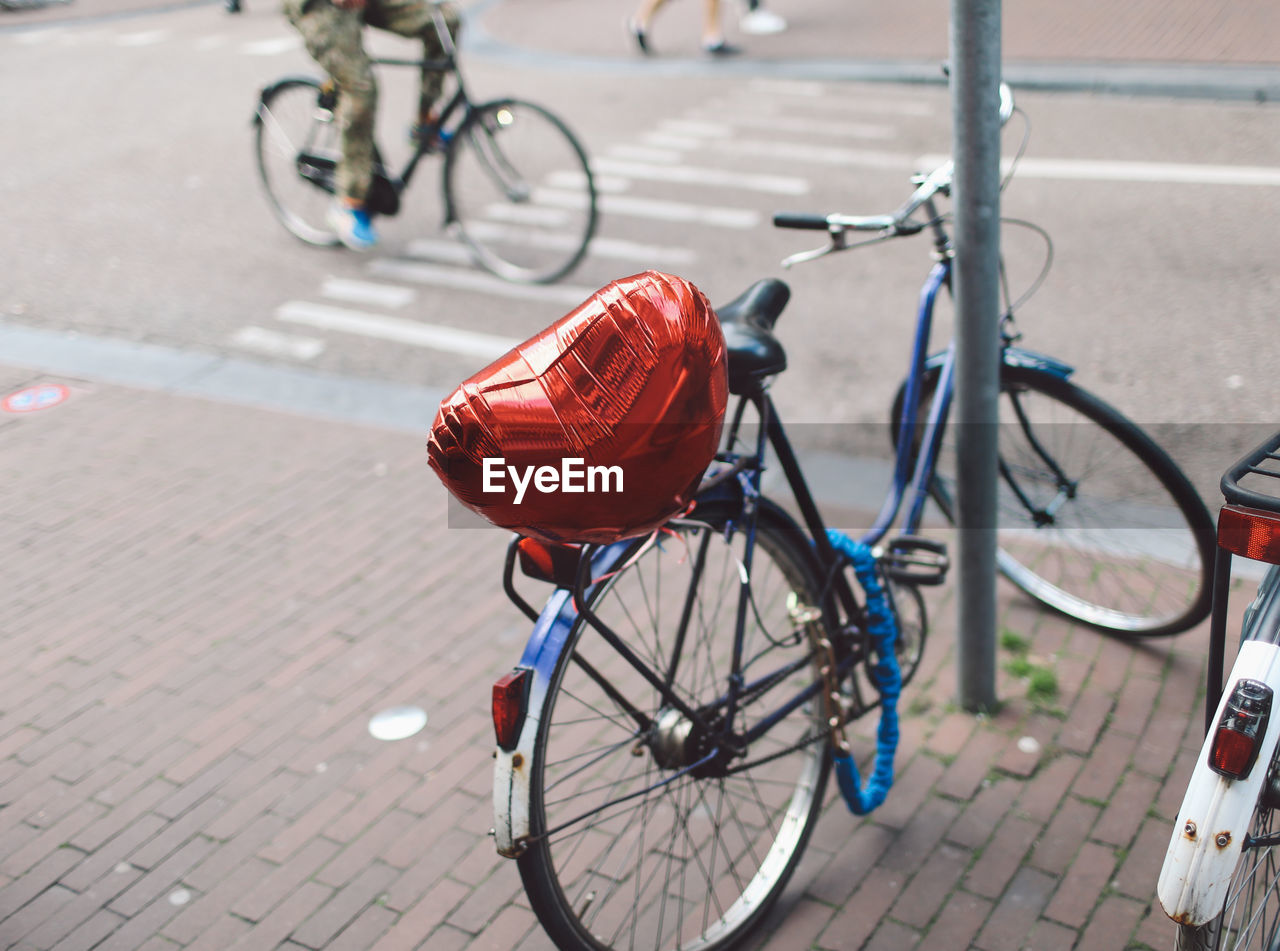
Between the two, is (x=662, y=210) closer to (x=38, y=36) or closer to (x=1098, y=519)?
(x=1098, y=519)

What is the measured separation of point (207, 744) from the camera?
3.47 m

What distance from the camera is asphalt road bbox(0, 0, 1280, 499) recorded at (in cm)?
562

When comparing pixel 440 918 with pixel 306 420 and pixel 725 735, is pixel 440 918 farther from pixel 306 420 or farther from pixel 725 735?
pixel 306 420

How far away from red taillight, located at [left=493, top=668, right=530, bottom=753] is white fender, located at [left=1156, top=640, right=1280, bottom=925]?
3.54 ft

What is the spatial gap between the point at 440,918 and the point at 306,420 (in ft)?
9.92

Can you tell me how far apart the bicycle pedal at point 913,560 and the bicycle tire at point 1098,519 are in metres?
0.21

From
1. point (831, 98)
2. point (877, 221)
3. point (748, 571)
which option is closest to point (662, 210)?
point (831, 98)

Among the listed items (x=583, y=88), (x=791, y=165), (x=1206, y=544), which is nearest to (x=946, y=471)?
(x=1206, y=544)

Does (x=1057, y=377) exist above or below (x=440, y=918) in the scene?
above

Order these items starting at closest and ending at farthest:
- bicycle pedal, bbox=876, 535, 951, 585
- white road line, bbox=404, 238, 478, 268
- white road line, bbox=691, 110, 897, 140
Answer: bicycle pedal, bbox=876, 535, 951, 585 → white road line, bbox=404, 238, 478, 268 → white road line, bbox=691, 110, 897, 140

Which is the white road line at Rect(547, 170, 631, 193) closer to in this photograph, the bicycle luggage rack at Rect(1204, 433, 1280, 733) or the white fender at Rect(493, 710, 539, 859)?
the white fender at Rect(493, 710, 539, 859)

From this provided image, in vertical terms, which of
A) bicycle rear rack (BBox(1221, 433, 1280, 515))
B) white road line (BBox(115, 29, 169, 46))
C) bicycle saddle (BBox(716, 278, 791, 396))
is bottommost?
white road line (BBox(115, 29, 169, 46))

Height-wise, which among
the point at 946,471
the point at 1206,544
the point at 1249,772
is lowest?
the point at 946,471

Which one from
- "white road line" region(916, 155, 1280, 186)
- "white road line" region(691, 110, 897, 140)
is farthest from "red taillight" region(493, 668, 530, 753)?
"white road line" region(691, 110, 897, 140)
